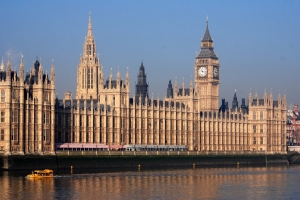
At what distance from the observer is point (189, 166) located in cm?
16188

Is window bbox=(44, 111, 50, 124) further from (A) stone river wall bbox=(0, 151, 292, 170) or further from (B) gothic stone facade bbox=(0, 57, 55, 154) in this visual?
(A) stone river wall bbox=(0, 151, 292, 170)

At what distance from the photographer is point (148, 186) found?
107m

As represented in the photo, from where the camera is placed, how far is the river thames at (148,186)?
96438 mm

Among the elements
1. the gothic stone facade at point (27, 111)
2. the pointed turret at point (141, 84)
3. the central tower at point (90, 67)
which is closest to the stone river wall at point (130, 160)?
the gothic stone facade at point (27, 111)

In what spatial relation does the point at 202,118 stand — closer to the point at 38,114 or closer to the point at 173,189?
the point at 38,114

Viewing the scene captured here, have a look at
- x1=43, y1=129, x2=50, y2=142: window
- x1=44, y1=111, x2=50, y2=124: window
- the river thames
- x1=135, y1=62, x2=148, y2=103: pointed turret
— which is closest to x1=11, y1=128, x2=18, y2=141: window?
x1=43, y1=129, x2=50, y2=142: window

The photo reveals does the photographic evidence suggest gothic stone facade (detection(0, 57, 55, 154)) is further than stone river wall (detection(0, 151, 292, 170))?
Result: Yes

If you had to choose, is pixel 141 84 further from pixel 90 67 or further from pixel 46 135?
pixel 46 135

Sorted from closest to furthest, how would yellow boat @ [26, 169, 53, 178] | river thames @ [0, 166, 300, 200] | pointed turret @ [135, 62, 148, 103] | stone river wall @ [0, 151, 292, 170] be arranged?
river thames @ [0, 166, 300, 200] → yellow boat @ [26, 169, 53, 178] → stone river wall @ [0, 151, 292, 170] → pointed turret @ [135, 62, 148, 103]

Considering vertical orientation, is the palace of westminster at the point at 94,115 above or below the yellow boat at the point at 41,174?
above

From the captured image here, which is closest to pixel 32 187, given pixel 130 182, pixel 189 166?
pixel 130 182

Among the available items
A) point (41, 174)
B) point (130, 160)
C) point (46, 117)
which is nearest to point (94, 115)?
point (130, 160)

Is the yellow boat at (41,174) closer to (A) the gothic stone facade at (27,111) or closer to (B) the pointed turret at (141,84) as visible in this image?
(A) the gothic stone facade at (27,111)

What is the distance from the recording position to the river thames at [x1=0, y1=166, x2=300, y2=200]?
9644 centimetres
